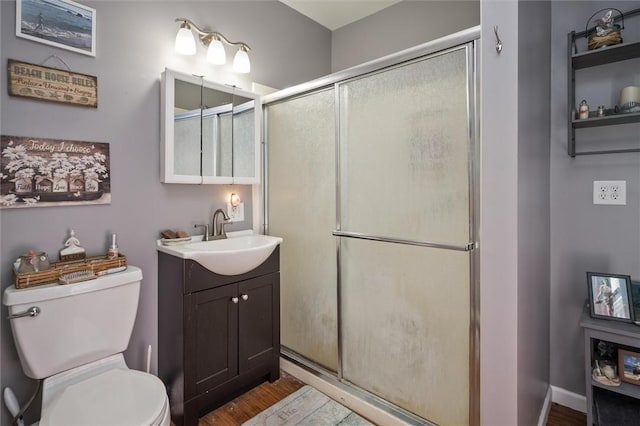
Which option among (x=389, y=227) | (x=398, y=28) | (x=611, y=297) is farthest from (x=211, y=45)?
(x=611, y=297)

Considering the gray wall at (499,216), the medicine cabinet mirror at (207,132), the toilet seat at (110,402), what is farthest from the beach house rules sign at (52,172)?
the gray wall at (499,216)

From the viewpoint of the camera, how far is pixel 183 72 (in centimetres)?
191

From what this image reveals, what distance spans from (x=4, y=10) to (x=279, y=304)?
6.43 ft

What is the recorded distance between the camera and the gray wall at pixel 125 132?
1.42 m

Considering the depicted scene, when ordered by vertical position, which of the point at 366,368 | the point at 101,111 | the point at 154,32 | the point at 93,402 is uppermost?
the point at 154,32

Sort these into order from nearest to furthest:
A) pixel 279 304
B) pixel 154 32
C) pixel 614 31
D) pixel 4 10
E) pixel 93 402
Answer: pixel 93 402 → pixel 4 10 → pixel 614 31 → pixel 154 32 → pixel 279 304

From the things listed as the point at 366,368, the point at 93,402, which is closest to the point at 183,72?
the point at 93,402

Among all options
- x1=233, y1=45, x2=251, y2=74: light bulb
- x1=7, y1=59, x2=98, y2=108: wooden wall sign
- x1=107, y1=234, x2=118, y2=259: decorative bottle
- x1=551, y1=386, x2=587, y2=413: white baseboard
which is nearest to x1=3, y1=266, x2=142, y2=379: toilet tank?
x1=107, y1=234, x2=118, y2=259: decorative bottle

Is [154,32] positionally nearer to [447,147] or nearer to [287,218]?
[287,218]

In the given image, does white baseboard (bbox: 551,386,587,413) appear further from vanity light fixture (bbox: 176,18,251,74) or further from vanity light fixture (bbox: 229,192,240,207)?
vanity light fixture (bbox: 176,18,251,74)

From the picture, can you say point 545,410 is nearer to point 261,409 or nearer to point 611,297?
point 611,297

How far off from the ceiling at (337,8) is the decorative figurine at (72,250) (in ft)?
7.13

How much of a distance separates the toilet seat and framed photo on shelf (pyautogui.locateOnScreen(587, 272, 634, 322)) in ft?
6.57

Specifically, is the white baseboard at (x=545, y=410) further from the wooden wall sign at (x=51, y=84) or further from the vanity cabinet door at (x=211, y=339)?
the wooden wall sign at (x=51, y=84)
